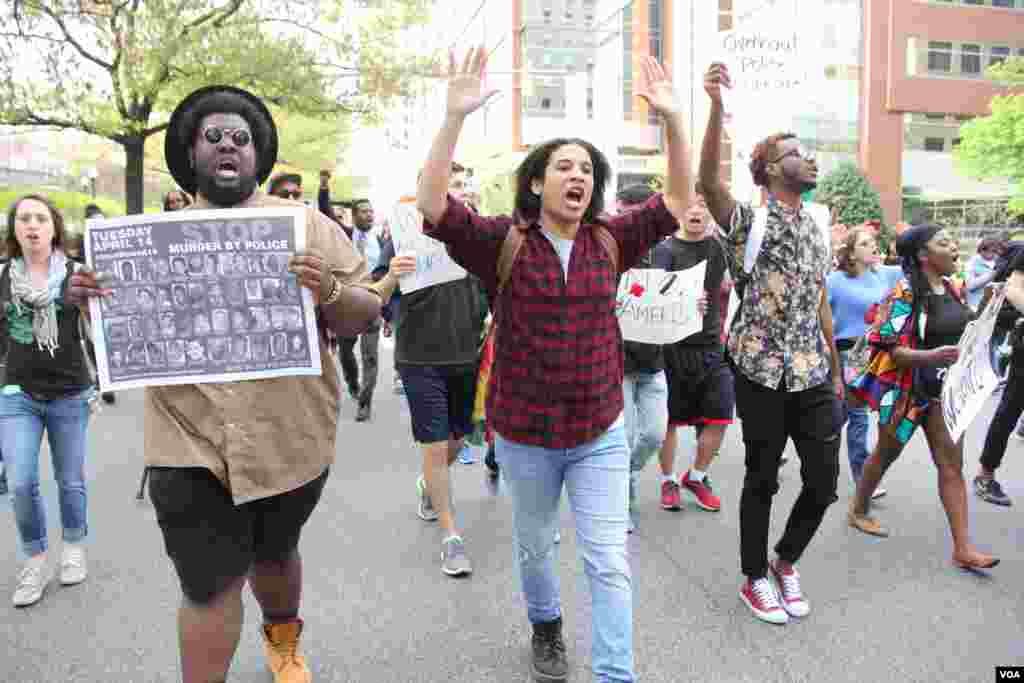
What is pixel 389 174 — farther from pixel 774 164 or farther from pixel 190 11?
pixel 774 164

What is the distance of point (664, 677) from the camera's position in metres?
3.28

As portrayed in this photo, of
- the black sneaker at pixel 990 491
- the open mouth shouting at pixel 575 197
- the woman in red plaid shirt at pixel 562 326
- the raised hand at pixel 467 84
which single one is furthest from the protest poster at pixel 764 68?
the raised hand at pixel 467 84

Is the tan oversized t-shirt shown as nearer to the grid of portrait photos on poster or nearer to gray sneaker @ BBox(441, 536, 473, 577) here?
the grid of portrait photos on poster

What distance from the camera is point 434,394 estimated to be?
15.1 ft

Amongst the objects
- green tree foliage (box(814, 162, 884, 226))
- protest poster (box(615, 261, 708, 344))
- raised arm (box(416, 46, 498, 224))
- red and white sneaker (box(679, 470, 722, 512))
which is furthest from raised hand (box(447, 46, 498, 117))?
green tree foliage (box(814, 162, 884, 226))

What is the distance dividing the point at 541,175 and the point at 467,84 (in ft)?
1.54

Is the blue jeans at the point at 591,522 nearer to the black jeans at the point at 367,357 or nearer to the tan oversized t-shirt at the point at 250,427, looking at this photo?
the tan oversized t-shirt at the point at 250,427

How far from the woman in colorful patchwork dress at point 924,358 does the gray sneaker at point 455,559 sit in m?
2.39

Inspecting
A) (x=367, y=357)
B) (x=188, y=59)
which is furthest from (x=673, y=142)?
(x=188, y=59)

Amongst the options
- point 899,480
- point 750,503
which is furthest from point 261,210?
point 899,480

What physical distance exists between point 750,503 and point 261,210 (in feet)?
8.50

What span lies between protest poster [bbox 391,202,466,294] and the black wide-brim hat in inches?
64.2

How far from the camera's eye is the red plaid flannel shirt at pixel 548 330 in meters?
2.90

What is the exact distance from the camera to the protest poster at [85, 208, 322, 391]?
99.3 inches
